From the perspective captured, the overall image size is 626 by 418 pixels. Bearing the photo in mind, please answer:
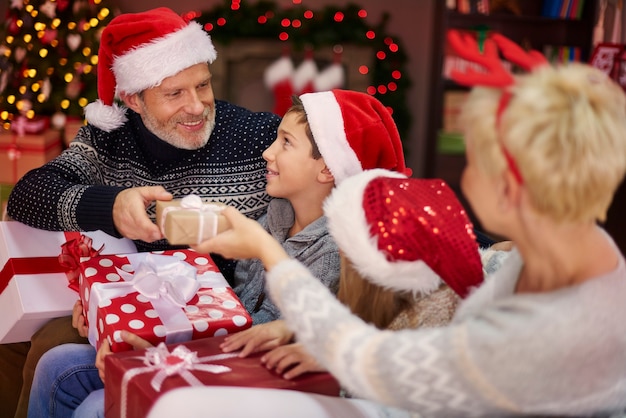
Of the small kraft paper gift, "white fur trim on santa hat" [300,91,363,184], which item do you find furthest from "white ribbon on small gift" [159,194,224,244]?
"white fur trim on santa hat" [300,91,363,184]

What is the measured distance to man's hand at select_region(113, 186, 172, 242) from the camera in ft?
5.58

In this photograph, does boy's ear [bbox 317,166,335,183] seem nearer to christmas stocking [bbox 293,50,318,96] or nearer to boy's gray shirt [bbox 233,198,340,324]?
boy's gray shirt [bbox 233,198,340,324]

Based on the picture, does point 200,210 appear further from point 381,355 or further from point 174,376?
point 381,355

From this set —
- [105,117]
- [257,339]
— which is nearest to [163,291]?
[257,339]

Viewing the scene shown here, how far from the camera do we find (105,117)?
2350mm

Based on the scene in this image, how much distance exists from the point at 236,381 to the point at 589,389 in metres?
0.65

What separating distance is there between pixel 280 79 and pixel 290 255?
3940mm

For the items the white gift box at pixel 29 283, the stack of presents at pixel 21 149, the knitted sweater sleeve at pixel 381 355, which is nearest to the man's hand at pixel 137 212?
the white gift box at pixel 29 283

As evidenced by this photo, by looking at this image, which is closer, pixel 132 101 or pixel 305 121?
pixel 305 121

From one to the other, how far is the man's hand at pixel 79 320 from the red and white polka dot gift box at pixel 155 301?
1.3 inches

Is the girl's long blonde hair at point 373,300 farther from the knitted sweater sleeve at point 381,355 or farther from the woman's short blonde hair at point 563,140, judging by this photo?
the woman's short blonde hair at point 563,140

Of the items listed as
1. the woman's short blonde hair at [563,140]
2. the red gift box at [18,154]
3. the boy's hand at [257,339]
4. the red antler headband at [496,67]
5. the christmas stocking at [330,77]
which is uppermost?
the red antler headband at [496,67]

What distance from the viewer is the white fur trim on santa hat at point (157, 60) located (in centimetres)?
230

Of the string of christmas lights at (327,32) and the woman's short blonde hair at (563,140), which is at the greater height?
the woman's short blonde hair at (563,140)
